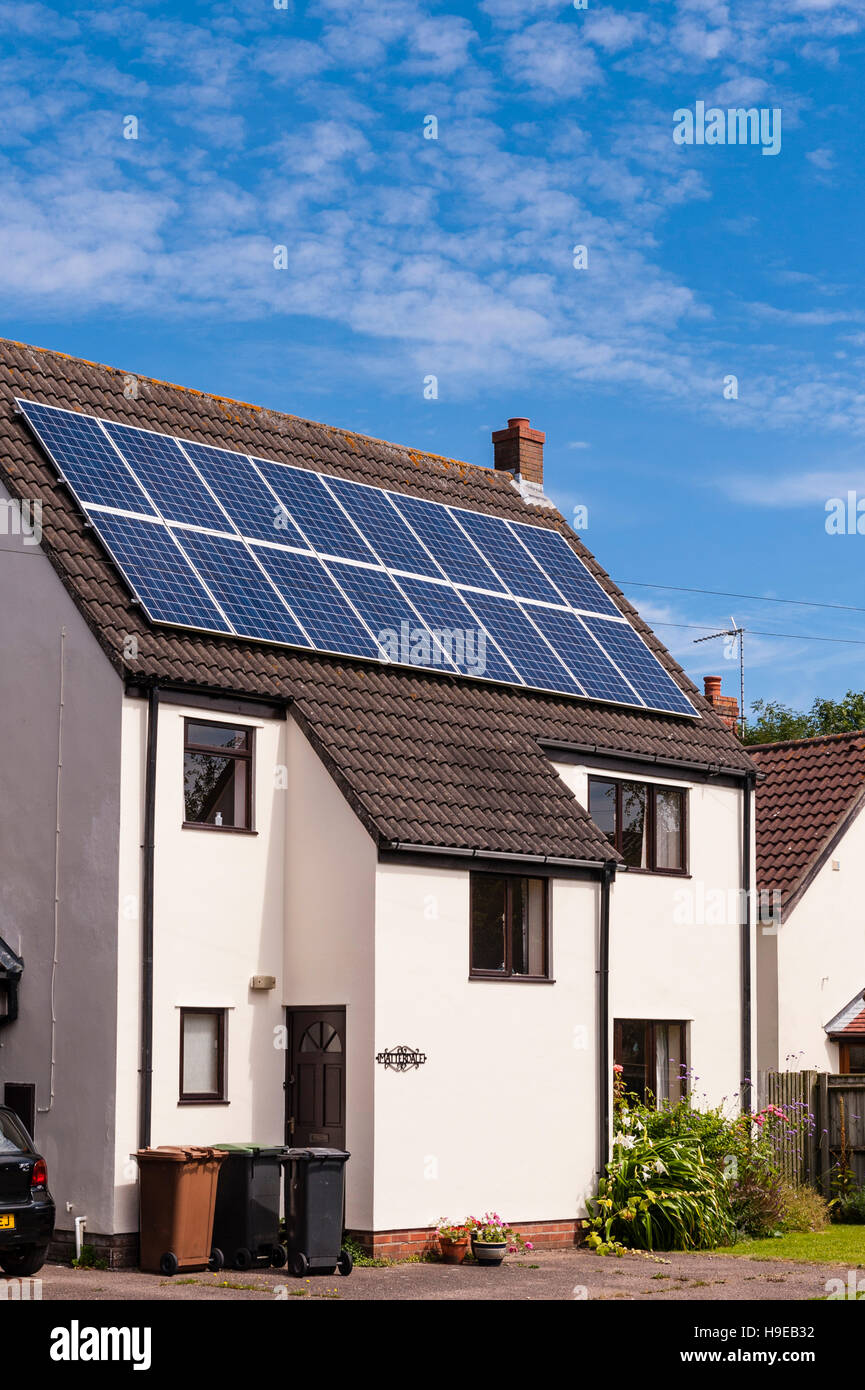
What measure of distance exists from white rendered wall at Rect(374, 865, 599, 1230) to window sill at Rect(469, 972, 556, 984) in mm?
44

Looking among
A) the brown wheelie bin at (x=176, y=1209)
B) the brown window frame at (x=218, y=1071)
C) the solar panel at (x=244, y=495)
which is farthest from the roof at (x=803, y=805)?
the brown wheelie bin at (x=176, y=1209)

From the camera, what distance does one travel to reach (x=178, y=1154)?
17.0 m

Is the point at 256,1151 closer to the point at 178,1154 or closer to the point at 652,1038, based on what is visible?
the point at 178,1154

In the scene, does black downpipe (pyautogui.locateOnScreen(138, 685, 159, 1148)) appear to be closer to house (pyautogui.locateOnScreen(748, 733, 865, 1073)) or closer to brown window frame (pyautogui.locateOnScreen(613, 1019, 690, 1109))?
brown window frame (pyautogui.locateOnScreen(613, 1019, 690, 1109))

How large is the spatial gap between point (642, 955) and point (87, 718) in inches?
322

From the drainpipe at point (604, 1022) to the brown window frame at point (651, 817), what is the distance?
1.57 metres

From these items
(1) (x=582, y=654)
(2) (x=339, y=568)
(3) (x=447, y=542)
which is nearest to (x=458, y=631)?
(2) (x=339, y=568)

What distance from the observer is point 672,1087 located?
23047mm

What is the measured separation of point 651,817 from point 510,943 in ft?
14.1

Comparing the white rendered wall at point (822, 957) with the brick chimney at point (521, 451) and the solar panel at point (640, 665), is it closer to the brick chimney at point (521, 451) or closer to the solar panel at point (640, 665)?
the solar panel at point (640, 665)

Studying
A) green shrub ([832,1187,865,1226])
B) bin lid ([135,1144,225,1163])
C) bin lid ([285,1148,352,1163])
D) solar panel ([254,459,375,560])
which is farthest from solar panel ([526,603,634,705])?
bin lid ([135,1144,225,1163])

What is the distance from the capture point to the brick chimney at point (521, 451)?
1125 inches
